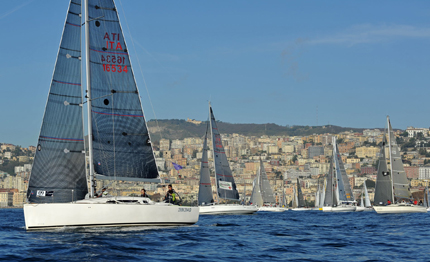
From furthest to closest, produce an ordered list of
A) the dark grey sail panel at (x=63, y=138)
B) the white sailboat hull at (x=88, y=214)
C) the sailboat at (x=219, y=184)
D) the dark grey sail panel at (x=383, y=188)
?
the dark grey sail panel at (x=383, y=188) → the sailboat at (x=219, y=184) → the dark grey sail panel at (x=63, y=138) → the white sailboat hull at (x=88, y=214)

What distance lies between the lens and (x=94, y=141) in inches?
771

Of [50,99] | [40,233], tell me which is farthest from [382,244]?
[50,99]

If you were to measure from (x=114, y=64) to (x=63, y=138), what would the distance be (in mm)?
2970

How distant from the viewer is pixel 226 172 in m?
43.9

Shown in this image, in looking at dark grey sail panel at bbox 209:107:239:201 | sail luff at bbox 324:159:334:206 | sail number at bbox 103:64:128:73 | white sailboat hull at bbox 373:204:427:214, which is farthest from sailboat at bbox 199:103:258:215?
sail luff at bbox 324:159:334:206

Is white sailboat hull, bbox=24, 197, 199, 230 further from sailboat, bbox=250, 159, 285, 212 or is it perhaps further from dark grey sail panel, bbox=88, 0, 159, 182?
sailboat, bbox=250, 159, 285, 212

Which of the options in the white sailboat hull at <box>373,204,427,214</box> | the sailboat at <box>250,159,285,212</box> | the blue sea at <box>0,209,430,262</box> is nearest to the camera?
the blue sea at <box>0,209,430,262</box>

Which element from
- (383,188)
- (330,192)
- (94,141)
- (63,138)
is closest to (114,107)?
(94,141)

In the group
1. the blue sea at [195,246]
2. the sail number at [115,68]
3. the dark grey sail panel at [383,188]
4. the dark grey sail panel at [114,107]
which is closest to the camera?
the blue sea at [195,246]

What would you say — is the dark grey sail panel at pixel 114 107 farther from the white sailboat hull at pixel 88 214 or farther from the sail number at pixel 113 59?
the white sailboat hull at pixel 88 214

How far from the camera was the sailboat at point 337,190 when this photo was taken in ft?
217

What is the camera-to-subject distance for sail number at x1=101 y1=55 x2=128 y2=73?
20.3 m

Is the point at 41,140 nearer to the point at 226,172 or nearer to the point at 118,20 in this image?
the point at 118,20

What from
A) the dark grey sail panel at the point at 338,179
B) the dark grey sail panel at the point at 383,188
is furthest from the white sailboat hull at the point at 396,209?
the dark grey sail panel at the point at 338,179
